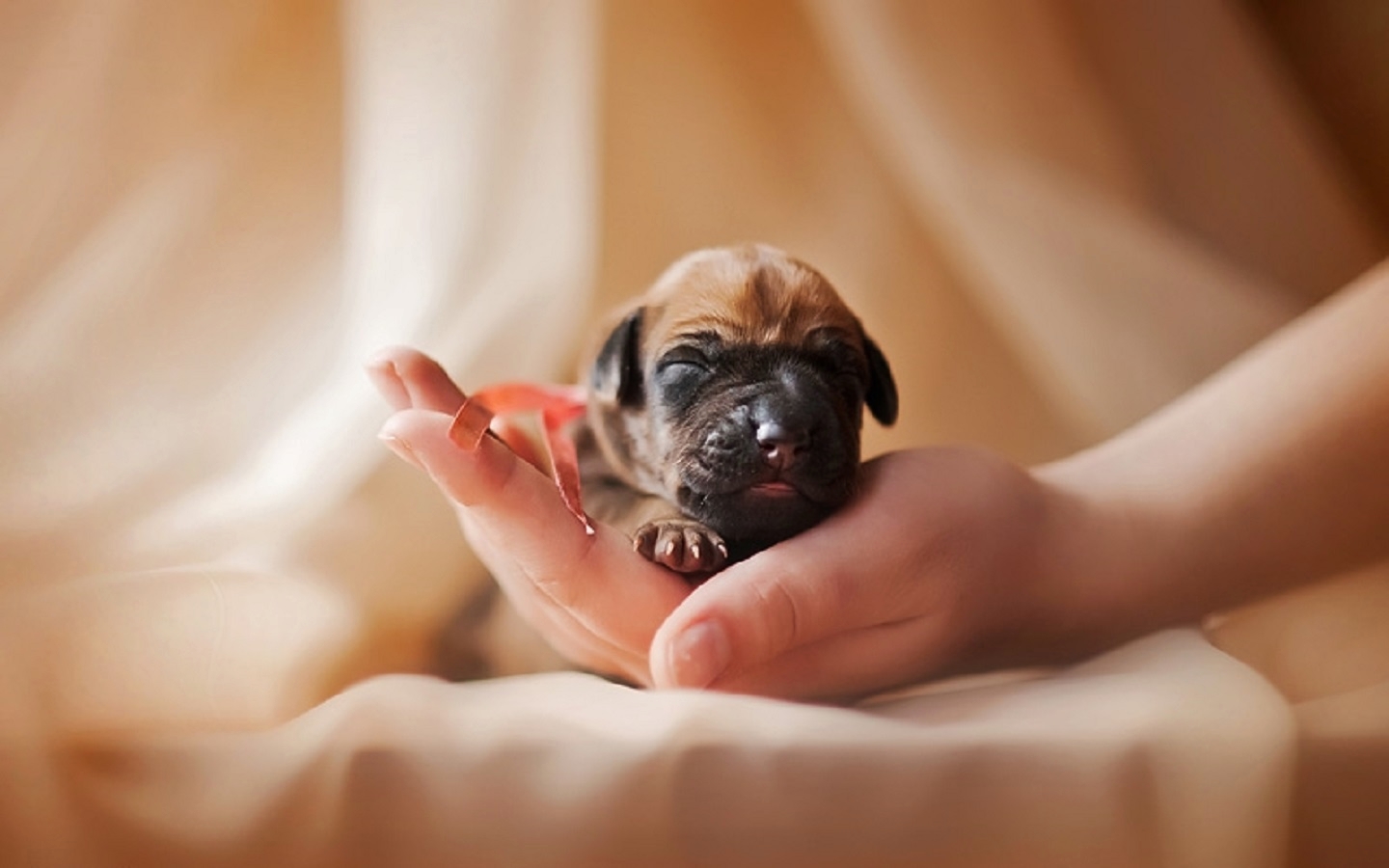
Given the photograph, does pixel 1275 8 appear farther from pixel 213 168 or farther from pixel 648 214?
pixel 213 168

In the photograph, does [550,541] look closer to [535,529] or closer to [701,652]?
[535,529]

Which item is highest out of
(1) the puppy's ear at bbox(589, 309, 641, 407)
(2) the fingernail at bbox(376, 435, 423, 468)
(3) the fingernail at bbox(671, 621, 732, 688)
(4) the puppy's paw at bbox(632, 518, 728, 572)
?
(2) the fingernail at bbox(376, 435, 423, 468)

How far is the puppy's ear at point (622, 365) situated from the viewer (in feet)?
4.40

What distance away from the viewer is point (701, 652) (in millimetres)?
954

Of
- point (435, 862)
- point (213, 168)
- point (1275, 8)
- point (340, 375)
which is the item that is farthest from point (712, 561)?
point (1275, 8)

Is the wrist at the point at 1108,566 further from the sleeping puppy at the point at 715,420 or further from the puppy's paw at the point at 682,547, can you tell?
the puppy's paw at the point at 682,547

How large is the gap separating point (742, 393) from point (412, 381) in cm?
33

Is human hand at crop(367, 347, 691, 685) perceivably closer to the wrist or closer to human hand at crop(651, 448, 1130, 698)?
human hand at crop(651, 448, 1130, 698)

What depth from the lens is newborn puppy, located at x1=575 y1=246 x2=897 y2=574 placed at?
1129 millimetres

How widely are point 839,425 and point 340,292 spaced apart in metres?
0.69

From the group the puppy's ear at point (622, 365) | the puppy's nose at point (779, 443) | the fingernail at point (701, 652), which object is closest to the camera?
the fingernail at point (701, 652)

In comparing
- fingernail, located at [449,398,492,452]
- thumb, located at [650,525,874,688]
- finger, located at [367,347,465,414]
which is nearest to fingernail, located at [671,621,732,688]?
thumb, located at [650,525,874,688]

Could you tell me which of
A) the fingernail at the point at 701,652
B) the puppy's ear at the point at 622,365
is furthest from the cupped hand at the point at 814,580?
the puppy's ear at the point at 622,365

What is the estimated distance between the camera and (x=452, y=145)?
59.4 inches
